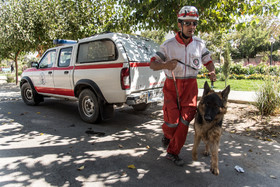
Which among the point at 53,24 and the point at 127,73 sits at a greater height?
the point at 53,24

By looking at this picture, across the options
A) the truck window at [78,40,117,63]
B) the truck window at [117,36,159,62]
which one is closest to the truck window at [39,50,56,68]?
the truck window at [78,40,117,63]

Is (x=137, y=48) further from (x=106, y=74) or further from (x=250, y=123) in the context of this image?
(x=250, y=123)

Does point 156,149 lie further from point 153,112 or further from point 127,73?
point 153,112

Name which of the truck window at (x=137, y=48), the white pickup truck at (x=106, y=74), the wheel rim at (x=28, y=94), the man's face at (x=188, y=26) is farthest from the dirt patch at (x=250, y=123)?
the wheel rim at (x=28, y=94)

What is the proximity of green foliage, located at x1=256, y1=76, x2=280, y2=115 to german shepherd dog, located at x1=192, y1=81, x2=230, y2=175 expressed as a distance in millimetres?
3719

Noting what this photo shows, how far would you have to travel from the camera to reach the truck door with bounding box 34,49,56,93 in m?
6.32

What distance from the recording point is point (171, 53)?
3.04 meters

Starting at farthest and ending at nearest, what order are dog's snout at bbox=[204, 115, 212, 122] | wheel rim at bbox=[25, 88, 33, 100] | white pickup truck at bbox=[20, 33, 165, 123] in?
wheel rim at bbox=[25, 88, 33, 100] < white pickup truck at bbox=[20, 33, 165, 123] < dog's snout at bbox=[204, 115, 212, 122]

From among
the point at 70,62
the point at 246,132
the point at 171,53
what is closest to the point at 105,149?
the point at 171,53

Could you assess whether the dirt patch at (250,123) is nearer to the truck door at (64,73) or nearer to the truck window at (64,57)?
the truck door at (64,73)

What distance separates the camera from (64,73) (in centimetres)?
573

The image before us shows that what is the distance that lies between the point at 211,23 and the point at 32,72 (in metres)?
6.45

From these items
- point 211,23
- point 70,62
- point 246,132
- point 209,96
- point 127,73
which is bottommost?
point 246,132

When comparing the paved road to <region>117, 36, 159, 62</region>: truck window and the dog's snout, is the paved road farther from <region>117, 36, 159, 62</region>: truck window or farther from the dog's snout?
<region>117, 36, 159, 62</region>: truck window
